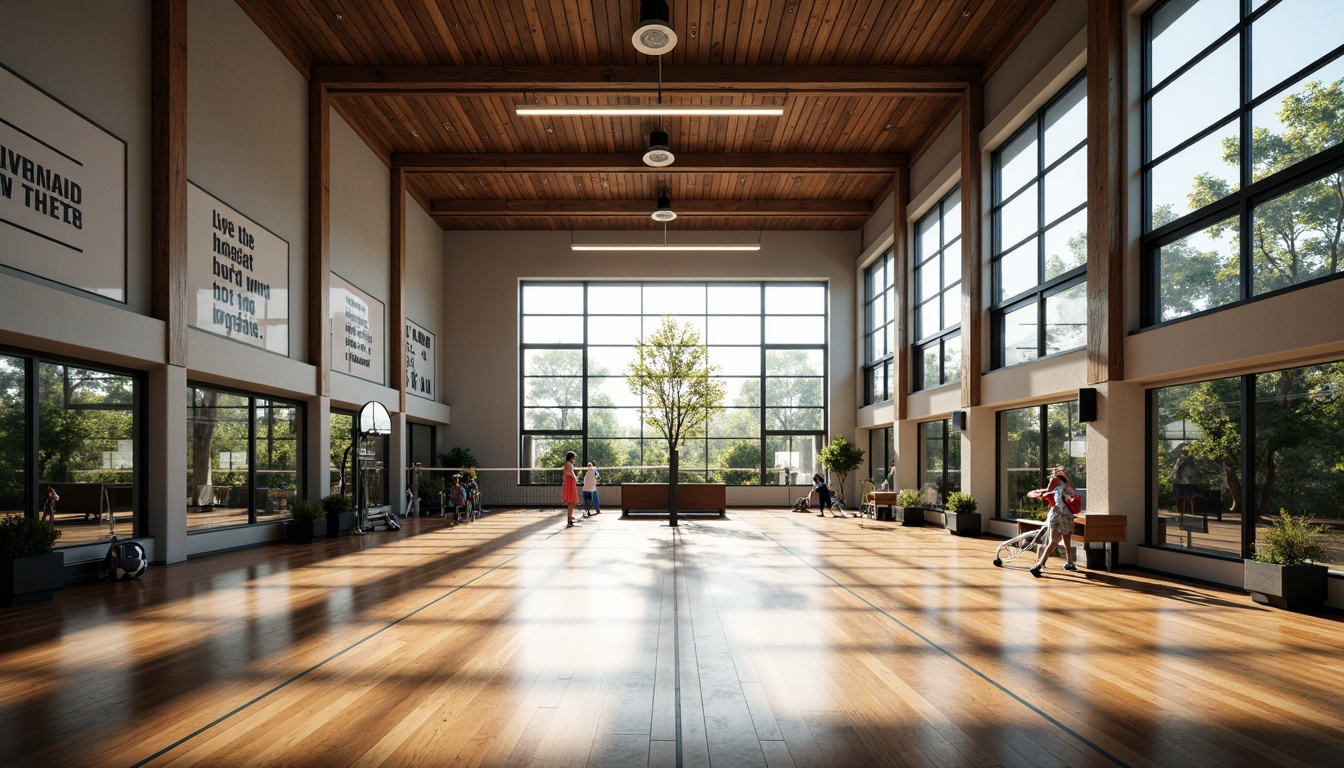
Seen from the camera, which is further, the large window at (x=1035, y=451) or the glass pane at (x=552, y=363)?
the glass pane at (x=552, y=363)

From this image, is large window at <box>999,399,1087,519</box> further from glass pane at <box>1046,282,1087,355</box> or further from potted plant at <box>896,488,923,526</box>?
potted plant at <box>896,488,923,526</box>

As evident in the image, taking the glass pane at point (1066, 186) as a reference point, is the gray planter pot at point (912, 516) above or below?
below

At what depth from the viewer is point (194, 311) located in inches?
377

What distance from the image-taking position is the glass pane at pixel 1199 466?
7.84 m

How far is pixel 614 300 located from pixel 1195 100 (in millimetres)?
15385

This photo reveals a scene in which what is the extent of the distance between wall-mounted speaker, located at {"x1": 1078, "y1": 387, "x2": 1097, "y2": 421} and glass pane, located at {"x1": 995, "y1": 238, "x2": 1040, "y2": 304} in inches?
99.8

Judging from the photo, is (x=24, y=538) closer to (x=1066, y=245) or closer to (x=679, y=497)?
(x=1066, y=245)

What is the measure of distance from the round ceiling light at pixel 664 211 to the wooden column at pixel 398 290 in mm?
5448

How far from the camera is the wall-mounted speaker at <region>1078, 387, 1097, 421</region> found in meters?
9.36

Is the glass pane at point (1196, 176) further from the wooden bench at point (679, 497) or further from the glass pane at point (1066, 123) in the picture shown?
the wooden bench at point (679, 497)

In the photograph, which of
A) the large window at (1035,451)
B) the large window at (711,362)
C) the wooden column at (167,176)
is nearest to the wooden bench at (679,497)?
the large window at (711,362)

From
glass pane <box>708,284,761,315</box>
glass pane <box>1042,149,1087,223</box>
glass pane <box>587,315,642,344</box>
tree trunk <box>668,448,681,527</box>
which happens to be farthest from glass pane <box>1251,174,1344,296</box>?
glass pane <box>587,315,642,344</box>

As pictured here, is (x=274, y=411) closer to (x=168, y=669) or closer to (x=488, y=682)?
(x=168, y=669)

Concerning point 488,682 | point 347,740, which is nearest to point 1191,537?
point 488,682
